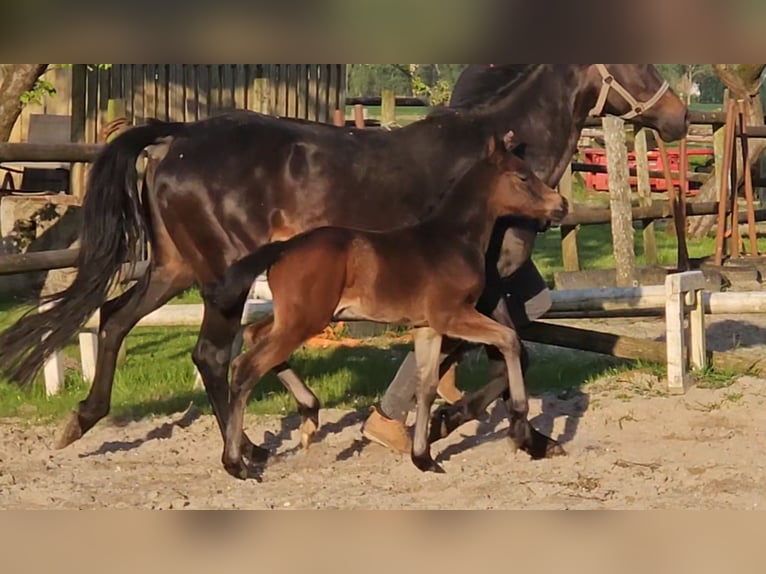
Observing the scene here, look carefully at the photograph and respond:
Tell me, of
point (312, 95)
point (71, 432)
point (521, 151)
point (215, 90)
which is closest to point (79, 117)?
point (215, 90)

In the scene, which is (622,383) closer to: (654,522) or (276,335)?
(276,335)

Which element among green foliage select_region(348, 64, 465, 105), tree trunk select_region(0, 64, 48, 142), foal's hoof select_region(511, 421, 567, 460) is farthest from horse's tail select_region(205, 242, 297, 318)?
green foliage select_region(348, 64, 465, 105)

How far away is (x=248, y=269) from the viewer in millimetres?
5242

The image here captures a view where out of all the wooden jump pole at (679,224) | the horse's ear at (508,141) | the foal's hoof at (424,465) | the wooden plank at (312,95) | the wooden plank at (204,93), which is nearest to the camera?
the foal's hoof at (424,465)

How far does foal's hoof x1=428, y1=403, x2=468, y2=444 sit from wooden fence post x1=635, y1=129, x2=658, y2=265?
246 inches

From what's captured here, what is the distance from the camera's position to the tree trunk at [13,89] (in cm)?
806

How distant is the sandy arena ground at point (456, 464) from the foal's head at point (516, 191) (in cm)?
118

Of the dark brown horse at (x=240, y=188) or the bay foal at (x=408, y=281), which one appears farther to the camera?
the dark brown horse at (x=240, y=188)

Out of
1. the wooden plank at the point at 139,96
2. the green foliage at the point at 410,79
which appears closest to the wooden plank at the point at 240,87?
the wooden plank at the point at 139,96

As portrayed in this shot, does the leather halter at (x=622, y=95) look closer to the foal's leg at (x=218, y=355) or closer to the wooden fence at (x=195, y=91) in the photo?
the foal's leg at (x=218, y=355)

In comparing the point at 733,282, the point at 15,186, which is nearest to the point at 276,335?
the point at 733,282

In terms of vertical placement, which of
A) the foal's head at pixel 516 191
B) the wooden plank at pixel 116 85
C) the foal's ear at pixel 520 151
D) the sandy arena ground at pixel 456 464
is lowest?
the sandy arena ground at pixel 456 464

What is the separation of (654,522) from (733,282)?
7927 millimetres

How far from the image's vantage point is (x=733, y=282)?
1110 cm
